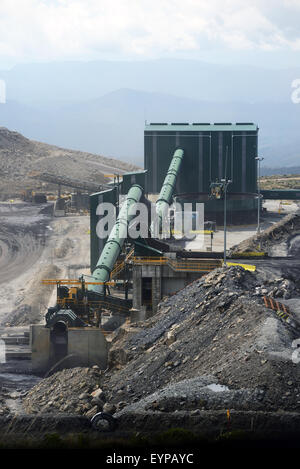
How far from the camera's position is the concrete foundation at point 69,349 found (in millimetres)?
44406

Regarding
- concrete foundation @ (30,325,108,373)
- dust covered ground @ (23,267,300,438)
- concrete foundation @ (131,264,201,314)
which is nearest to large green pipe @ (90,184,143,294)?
concrete foundation @ (131,264,201,314)

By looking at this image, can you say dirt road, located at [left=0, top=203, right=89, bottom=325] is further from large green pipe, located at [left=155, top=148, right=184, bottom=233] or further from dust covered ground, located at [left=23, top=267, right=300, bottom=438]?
dust covered ground, located at [left=23, top=267, right=300, bottom=438]

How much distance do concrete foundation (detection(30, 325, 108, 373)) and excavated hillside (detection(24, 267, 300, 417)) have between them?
136 centimetres

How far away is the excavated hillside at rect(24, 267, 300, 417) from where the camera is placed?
25781 mm

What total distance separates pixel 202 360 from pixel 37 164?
351ft

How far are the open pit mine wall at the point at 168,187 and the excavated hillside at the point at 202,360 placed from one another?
63.9ft

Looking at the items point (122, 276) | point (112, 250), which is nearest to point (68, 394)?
point (112, 250)

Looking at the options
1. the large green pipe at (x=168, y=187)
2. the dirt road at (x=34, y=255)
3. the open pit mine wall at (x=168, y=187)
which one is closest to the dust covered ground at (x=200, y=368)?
the dirt road at (x=34, y=255)

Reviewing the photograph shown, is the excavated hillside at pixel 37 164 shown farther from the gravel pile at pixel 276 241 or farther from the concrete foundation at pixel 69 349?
the concrete foundation at pixel 69 349

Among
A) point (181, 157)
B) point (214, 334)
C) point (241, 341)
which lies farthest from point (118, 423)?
point (181, 157)

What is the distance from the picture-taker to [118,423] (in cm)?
2402

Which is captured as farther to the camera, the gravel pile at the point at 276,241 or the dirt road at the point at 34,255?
the dirt road at the point at 34,255

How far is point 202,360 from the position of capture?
31.8 meters

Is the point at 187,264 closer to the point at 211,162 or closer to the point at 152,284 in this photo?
the point at 152,284
